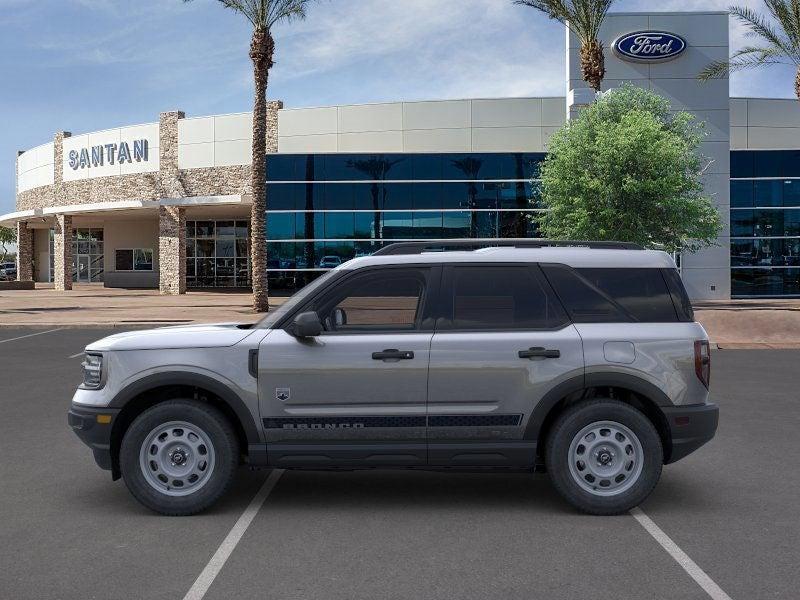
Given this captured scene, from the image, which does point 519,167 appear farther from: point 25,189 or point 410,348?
point 25,189

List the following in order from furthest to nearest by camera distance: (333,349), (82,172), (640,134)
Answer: (82,172) < (640,134) < (333,349)

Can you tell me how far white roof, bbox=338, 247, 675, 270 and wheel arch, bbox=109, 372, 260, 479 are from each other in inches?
46.6

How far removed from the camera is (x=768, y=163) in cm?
3769

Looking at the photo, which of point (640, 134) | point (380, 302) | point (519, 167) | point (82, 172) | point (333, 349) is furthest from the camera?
point (82, 172)

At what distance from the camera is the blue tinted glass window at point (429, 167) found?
3806cm

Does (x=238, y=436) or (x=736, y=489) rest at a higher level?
(x=238, y=436)

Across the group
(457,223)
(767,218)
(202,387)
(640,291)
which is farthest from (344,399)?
(767,218)

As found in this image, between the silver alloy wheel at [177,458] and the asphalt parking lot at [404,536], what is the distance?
0.24 metres

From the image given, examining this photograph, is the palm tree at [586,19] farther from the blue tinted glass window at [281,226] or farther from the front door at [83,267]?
the front door at [83,267]

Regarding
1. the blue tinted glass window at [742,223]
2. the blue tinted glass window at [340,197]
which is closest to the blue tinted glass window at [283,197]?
the blue tinted glass window at [340,197]

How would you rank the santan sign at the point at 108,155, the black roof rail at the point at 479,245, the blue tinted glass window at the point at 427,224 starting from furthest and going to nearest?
the santan sign at the point at 108,155 < the blue tinted glass window at the point at 427,224 < the black roof rail at the point at 479,245

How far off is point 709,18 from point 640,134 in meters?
13.2

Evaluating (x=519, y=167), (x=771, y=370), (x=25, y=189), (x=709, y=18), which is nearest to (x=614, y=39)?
(x=709, y=18)

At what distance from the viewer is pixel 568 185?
27062 mm
